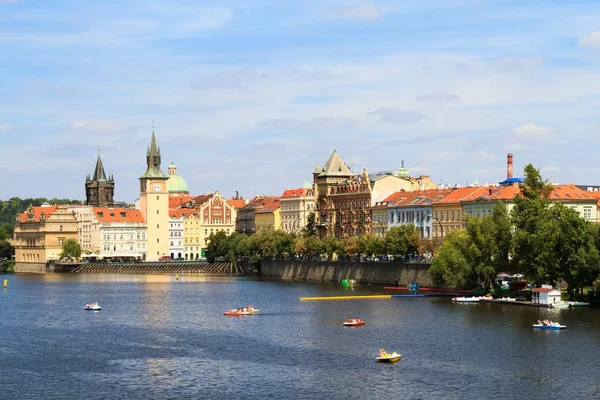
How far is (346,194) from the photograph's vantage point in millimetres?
178250

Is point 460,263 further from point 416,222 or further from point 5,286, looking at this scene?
point 5,286

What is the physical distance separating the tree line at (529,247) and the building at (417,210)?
34641mm

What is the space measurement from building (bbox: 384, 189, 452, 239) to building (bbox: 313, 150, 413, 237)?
569 cm

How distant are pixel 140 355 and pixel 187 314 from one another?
27.6 m

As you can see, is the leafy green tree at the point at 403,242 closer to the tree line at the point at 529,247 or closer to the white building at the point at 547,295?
the tree line at the point at 529,247

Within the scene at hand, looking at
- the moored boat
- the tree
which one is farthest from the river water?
the tree

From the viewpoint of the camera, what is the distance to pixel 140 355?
7175cm

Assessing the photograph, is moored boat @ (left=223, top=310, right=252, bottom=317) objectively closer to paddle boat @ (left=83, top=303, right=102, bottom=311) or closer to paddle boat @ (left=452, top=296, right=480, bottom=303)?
paddle boat @ (left=83, top=303, right=102, bottom=311)

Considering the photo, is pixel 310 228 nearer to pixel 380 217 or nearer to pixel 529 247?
pixel 380 217

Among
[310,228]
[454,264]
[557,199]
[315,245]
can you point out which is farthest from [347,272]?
[310,228]

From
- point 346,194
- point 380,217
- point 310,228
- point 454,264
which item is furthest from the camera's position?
point 310,228

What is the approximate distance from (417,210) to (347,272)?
1673cm

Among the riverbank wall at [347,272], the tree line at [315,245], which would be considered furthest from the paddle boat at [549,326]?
the tree line at [315,245]

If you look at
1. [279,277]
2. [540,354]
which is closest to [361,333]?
[540,354]
